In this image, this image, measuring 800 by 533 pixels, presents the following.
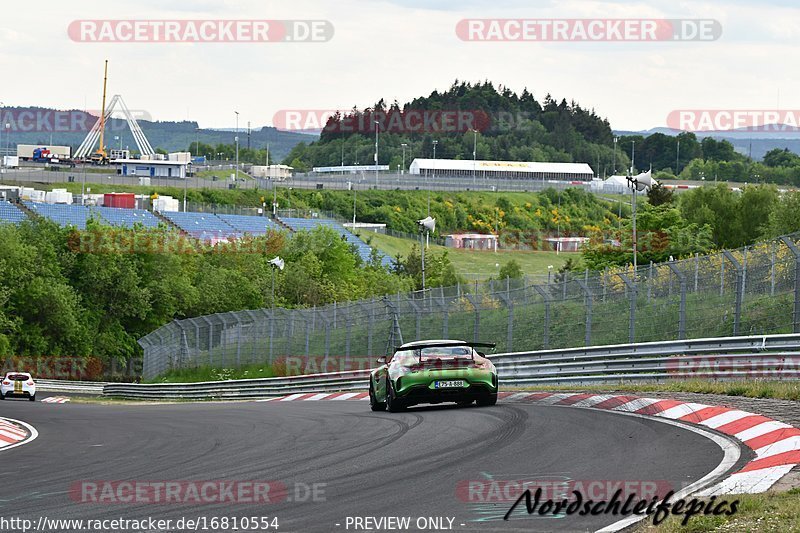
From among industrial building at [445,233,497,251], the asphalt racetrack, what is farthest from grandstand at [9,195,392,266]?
the asphalt racetrack

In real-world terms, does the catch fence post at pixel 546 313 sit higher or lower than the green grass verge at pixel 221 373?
higher

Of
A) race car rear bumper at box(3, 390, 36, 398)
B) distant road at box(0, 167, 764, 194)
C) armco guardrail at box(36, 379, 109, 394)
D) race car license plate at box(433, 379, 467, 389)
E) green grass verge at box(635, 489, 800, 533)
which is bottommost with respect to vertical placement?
armco guardrail at box(36, 379, 109, 394)

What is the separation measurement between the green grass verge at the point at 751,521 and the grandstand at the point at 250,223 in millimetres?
95194

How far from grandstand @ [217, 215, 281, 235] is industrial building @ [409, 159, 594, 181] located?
7546cm

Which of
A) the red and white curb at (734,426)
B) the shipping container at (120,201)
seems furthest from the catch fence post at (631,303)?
the shipping container at (120,201)

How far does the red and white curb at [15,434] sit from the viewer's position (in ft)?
54.7

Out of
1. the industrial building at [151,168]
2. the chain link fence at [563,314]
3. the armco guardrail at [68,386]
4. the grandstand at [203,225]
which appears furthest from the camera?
the industrial building at [151,168]

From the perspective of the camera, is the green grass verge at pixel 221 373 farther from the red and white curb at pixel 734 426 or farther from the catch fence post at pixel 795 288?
the catch fence post at pixel 795 288

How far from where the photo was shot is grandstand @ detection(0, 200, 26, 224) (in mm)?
86688

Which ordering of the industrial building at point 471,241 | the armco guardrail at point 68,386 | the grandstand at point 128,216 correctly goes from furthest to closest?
the industrial building at point 471,241 → the grandstand at point 128,216 → the armco guardrail at point 68,386

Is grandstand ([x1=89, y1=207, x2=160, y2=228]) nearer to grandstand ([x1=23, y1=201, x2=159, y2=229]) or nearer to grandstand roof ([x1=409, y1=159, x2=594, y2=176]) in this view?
grandstand ([x1=23, y1=201, x2=159, y2=229])

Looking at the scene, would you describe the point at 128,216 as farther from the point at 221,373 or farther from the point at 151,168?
the point at 151,168

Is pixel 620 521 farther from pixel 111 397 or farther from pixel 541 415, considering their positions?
pixel 111 397

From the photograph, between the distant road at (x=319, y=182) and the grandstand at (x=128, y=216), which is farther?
the distant road at (x=319, y=182)
